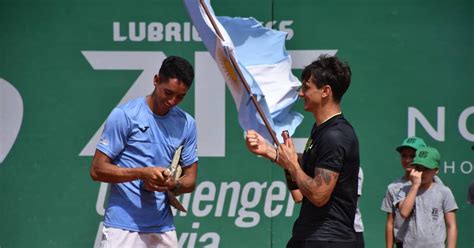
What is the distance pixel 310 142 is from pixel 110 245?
139 centimetres

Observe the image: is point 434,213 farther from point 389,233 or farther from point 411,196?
point 389,233

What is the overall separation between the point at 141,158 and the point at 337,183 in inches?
51.1

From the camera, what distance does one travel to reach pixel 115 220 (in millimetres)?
4906

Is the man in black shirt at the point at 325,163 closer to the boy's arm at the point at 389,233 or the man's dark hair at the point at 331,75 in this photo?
the man's dark hair at the point at 331,75

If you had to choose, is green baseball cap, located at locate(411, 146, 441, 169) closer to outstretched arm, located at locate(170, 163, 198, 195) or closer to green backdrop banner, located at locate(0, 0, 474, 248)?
green backdrop banner, located at locate(0, 0, 474, 248)

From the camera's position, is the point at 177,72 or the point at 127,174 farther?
→ the point at 177,72

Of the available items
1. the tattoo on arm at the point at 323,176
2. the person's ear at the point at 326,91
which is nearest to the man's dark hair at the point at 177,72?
the person's ear at the point at 326,91

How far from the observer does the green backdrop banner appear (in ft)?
23.5

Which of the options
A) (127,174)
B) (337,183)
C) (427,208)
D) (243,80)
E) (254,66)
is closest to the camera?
(337,183)

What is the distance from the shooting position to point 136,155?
16.2ft

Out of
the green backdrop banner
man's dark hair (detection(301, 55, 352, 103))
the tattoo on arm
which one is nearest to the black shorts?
the tattoo on arm

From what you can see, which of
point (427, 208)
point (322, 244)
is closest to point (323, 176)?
point (322, 244)

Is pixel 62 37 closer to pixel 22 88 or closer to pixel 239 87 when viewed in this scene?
pixel 22 88

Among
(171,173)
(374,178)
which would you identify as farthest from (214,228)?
(171,173)
